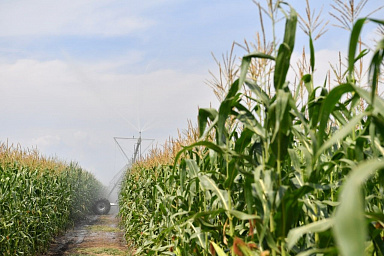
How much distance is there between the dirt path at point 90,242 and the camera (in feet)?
37.7

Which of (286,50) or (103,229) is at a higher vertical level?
(286,50)

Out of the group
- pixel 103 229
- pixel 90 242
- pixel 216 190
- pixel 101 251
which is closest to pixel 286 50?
pixel 216 190

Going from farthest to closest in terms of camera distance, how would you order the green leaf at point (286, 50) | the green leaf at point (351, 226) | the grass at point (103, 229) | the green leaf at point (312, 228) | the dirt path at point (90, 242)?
the grass at point (103, 229) < the dirt path at point (90, 242) < the green leaf at point (286, 50) < the green leaf at point (312, 228) < the green leaf at point (351, 226)

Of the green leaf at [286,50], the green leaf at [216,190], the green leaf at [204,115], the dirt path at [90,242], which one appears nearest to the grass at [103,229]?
the dirt path at [90,242]

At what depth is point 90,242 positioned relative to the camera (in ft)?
44.7

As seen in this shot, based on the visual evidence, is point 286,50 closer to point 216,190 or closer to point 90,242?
point 216,190

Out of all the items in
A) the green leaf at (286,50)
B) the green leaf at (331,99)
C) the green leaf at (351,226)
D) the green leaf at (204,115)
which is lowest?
the green leaf at (351,226)

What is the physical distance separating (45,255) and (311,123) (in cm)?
974

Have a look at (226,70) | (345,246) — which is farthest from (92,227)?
(345,246)

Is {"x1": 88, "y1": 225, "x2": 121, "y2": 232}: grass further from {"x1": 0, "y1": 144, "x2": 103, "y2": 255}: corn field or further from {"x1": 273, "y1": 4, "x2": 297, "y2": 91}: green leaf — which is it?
{"x1": 273, "y1": 4, "x2": 297, "y2": 91}: green leaf

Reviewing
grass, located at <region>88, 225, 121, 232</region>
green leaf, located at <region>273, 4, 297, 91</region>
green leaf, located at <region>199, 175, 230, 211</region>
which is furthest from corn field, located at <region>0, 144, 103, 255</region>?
green leaf, located at <region>273, 4, 297, 91</region>

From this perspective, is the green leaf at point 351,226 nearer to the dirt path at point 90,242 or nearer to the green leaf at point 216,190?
the green leaf at point 216,190

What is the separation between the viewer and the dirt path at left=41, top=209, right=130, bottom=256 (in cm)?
1150

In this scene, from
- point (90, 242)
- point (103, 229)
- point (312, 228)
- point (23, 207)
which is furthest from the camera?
point (103, 229)
